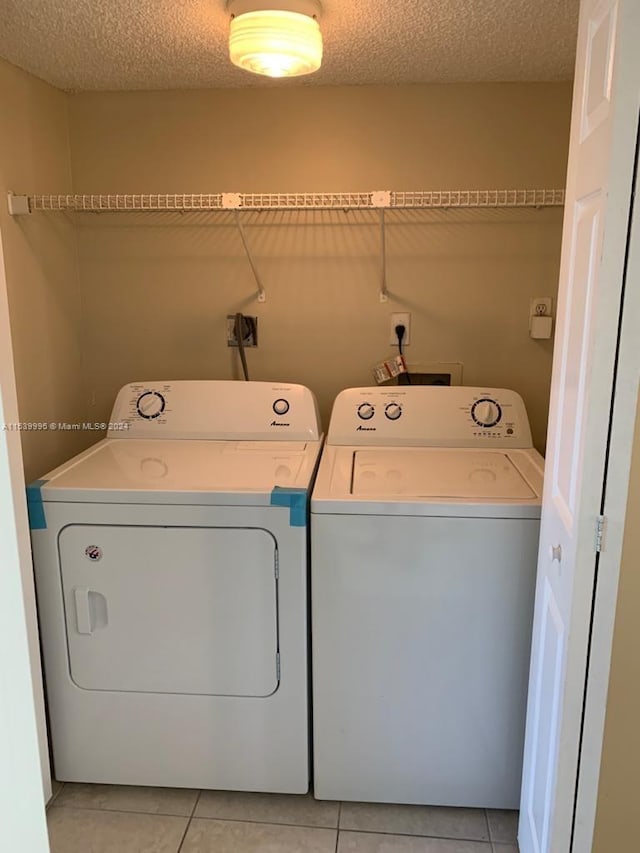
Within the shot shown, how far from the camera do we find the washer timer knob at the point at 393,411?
7.42ft

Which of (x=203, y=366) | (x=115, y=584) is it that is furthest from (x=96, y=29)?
(x=115, y=584)

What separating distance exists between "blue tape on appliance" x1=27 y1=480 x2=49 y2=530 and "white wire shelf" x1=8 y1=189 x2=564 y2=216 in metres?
0.87

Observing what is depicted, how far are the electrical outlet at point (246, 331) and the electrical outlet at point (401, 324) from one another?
0.49 m

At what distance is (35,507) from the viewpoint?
1.78 m

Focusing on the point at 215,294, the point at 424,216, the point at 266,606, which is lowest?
the point at 266,606

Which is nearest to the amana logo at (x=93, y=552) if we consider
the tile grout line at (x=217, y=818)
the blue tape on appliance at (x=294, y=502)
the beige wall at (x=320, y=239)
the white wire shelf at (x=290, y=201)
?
the blue tape on appliance at (x=294, y=502)

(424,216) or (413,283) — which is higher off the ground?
(424,216)

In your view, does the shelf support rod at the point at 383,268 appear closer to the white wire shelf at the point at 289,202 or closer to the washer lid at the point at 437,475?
the white wire shelf at the point at 289,202

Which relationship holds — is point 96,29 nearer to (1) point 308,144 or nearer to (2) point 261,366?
(1) point 308,144

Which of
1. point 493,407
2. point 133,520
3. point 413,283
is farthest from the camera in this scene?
point 413,283

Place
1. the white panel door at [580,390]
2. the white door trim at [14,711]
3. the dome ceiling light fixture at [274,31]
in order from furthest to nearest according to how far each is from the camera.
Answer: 1. the dome ceiling light fixture at [274,31]
2. the white panel door at [580,390]
3. the white door trim at [14,711]

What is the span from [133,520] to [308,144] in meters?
1.41

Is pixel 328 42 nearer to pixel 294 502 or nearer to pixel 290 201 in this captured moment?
→ pixel 290 201

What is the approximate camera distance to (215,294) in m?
2.49
